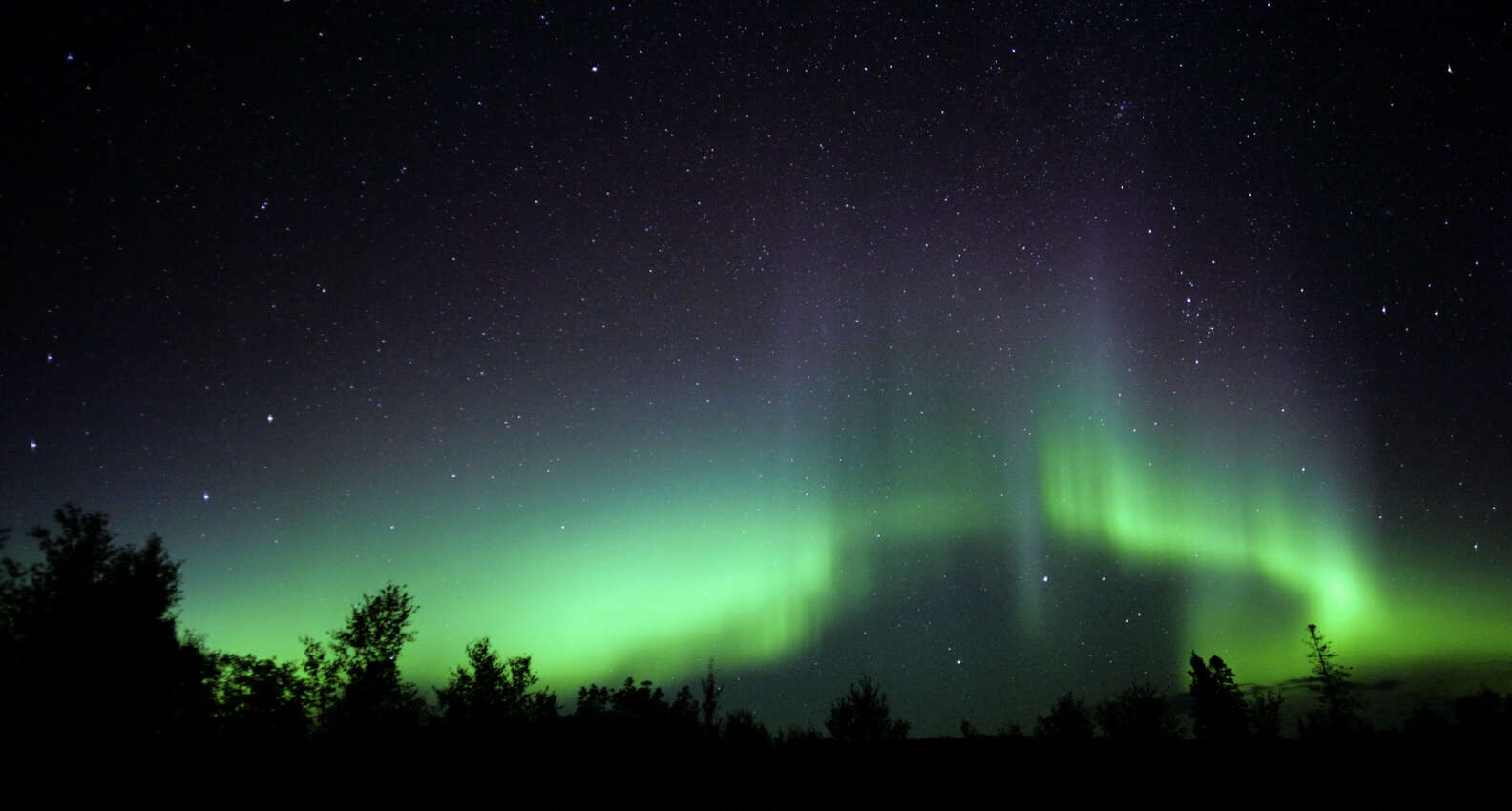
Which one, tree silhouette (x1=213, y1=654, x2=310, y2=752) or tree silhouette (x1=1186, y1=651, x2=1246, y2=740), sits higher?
tree silhouette (x1=213, y1=654, x2=310, y2=752)

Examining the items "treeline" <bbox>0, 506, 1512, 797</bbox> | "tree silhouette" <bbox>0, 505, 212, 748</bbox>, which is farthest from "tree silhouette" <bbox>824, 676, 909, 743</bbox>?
"tree silhouette" <bbox>0, 505, 212, 748</bbox>

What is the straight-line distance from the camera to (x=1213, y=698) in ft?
174

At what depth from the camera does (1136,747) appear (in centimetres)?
2662

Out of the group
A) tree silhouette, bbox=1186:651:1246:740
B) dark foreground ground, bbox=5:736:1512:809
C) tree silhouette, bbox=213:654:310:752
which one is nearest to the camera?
dark foreground ground, bbox=5:736:1512:809

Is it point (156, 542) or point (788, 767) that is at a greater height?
point (156, 542)

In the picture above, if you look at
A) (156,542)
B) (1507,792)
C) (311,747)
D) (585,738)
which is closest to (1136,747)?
(1507,792)

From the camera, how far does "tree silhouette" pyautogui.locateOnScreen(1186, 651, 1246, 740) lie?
50.8 meters

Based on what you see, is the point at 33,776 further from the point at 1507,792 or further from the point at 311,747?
the point at 1507,792

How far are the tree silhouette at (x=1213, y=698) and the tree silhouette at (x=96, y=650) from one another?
5959 centimetres

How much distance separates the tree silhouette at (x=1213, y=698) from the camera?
167 feet

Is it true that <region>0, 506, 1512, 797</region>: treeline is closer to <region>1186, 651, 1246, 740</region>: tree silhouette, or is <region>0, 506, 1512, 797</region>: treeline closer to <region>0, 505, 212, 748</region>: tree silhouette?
<region>0, 505, 212, 748</region>: tree silhouette

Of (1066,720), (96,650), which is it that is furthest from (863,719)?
(96,650)

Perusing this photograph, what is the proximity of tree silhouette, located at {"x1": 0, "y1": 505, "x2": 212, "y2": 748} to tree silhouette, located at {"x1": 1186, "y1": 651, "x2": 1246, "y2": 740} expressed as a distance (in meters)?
59.6

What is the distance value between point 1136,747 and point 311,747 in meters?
31.4
